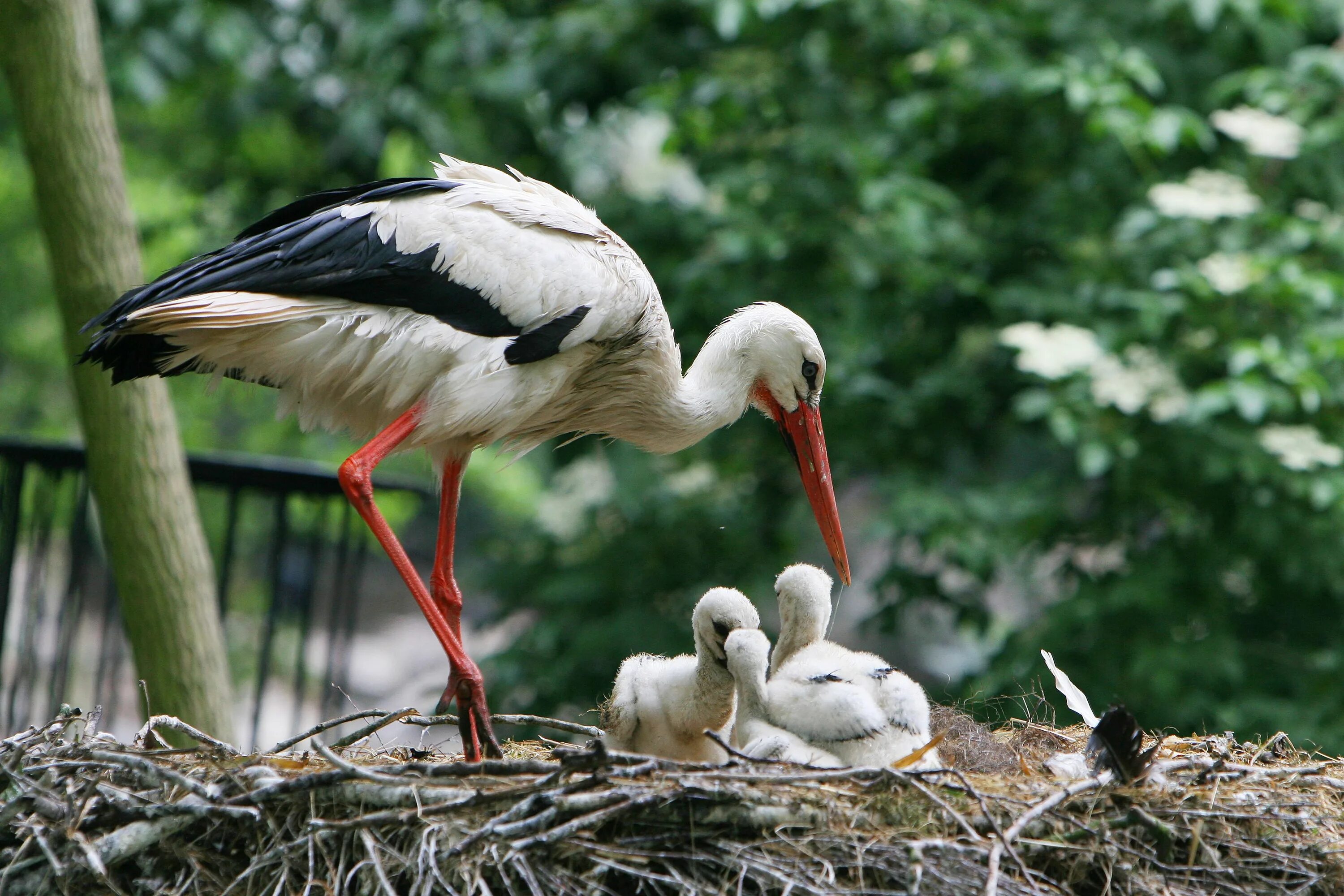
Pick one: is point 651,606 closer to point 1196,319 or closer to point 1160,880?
point 1196,319

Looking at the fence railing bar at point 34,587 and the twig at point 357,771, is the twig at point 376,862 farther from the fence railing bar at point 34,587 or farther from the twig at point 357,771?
the fence railing bar at point 34,587

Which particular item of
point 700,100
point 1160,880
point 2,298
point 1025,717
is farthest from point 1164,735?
point 2,298

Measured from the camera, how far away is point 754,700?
3361mm

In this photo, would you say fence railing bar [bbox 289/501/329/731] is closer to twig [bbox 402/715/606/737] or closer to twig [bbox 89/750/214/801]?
twig [bbox 402/715/606/737]

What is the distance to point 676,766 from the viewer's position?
2732 mm

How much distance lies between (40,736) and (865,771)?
187cm

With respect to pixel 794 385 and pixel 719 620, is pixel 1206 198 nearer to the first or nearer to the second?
pixel 794 385

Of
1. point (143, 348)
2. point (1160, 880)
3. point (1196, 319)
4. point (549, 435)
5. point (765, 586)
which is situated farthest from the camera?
point (765, 586)

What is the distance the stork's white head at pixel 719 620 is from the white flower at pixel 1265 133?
2989 millimetres

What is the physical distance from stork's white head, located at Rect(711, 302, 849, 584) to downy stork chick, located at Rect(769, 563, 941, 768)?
1.71 feet

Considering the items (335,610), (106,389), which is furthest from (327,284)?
(335,610)

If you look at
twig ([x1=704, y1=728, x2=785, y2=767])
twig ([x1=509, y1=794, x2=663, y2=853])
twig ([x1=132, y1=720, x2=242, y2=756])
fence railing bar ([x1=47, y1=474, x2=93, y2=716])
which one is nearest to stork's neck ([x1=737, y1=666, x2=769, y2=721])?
twig ([x1=704, y1=728, x2=785, y2=767])

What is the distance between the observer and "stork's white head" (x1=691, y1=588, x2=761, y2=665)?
3.46m

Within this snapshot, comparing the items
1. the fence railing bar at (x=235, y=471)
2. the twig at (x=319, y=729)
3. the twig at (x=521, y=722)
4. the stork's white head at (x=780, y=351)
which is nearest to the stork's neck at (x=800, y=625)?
the twig at (x=521, y=722)
